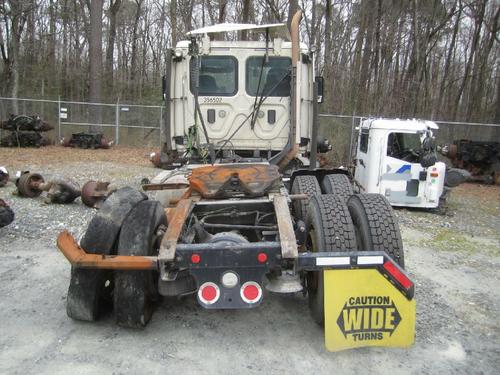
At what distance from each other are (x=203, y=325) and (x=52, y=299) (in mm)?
1515

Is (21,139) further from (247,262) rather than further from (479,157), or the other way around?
(247,262)

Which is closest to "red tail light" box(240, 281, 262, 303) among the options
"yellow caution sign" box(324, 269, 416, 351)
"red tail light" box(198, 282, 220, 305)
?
"red tail light" box(198, 282, 220, 305)

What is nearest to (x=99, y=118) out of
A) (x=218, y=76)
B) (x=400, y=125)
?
(x=400, y=125)

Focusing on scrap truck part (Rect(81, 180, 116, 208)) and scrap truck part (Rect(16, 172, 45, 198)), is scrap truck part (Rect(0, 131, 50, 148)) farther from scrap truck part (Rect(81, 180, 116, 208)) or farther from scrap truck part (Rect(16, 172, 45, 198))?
scrap truck part (Rect(81, 180, 116, 208))

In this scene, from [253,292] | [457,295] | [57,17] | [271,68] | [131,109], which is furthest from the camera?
[57,17]

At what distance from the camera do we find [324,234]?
3475mm

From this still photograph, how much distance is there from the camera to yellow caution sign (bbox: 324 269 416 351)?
306 centimetres

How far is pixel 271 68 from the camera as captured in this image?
6.64 meters

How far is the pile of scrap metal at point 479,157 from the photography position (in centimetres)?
1437

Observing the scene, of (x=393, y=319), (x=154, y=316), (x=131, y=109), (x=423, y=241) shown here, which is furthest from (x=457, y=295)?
(x=131, y=109)

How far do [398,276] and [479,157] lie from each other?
13.1 meters

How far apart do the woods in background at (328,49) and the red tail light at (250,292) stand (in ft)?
52.5

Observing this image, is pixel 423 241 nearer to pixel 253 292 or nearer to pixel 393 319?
pixel 393 319

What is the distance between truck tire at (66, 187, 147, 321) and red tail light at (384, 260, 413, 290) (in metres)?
1.98
